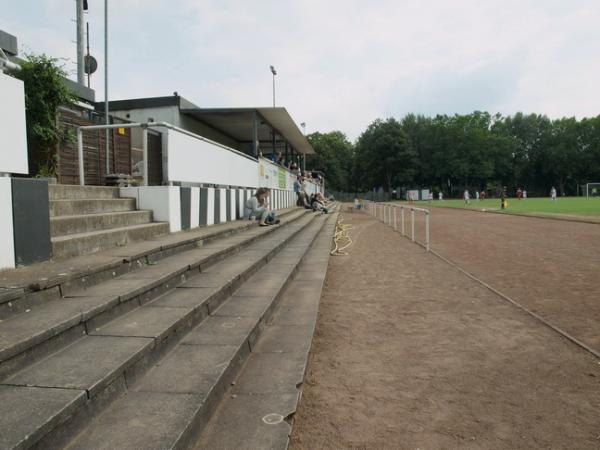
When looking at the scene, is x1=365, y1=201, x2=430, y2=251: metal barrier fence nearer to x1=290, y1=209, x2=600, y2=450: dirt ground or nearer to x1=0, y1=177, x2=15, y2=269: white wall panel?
Answer: x1=290, y1=209, x2=600, y2=450: dirt ground

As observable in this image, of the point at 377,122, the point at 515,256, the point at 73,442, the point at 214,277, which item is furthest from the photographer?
the point at 377,122

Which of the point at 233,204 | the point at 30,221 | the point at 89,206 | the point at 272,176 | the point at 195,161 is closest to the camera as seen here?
the point at 30,221

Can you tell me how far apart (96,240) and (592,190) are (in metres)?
75.2

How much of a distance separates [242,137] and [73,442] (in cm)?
2216

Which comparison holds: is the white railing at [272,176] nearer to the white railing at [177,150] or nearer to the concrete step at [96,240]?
the white railing at [177,150]

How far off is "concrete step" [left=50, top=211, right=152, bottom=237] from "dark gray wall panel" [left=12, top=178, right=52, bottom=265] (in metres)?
0.52

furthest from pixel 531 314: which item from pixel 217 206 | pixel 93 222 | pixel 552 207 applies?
pixel 552 207

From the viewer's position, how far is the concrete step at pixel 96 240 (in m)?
3.88

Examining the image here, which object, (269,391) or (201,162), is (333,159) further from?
(269,391)

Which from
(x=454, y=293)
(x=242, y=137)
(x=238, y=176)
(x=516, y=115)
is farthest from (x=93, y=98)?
(x=516, y=115)

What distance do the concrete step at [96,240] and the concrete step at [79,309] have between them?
0.54m

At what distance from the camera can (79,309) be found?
8.96 ft

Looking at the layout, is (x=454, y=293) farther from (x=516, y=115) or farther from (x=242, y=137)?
(x=516, y=115)

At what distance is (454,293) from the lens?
5727 mm
